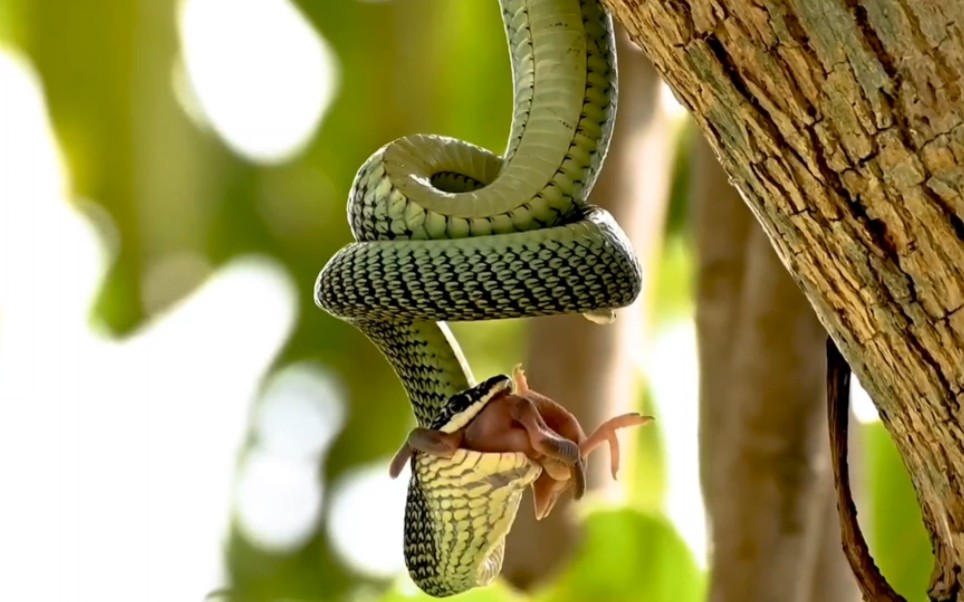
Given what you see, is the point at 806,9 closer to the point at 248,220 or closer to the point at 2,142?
the point at 248,220

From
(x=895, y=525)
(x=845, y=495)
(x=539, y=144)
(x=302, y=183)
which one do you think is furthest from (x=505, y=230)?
(x=302, y=183)

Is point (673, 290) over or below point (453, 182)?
Answer: over

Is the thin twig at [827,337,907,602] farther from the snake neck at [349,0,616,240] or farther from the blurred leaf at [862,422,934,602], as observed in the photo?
the blurred leaf at [862,422,934,602]

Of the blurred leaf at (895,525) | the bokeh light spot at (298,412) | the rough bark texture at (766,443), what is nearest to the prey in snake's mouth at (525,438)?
the rough bark texture at (766,443)

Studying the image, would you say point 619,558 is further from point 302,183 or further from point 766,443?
point 302,183

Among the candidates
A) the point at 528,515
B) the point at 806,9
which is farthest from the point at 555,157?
the point at 528,515

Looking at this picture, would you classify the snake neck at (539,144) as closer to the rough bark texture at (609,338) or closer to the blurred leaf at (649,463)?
the rough bark texture at (609,338)

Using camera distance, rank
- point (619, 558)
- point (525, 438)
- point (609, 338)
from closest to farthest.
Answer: point (525, 438), point (619, 558), point (609, 338)
